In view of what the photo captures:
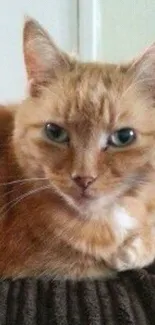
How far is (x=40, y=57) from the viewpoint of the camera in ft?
3.49

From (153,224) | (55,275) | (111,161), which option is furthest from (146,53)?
(55,275)

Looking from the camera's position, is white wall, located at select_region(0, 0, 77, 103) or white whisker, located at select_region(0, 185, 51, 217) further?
white wall, located at select_region(0, 0, 77, 103)

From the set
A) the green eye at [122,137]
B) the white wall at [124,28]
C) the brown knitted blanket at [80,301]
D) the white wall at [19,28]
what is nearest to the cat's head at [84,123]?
the green eye at [122,137]

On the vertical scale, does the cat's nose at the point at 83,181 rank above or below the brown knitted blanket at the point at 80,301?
above

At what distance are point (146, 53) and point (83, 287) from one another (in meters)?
0.43

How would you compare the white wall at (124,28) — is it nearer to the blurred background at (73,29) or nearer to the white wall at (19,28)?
the blurred background at (73,29)

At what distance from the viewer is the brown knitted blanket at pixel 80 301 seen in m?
0.90

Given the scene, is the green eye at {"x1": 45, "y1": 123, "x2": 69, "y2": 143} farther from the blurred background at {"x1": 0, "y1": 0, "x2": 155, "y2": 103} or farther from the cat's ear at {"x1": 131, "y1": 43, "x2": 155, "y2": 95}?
the blurred background at {"x1": 0, "y1": 0, "x2": 155, "y2": 103}

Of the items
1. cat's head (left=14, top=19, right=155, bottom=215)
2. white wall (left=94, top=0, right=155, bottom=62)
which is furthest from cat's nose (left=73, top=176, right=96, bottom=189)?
white wall (left=94, top=0, right=155, bottom=62)

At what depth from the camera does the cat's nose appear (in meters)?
0.95

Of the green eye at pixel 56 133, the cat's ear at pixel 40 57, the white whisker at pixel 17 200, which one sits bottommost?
the white whisker at pixel 17 200

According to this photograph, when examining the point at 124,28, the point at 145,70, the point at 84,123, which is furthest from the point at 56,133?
the point at 124,28

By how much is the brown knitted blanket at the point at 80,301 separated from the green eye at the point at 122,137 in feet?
0.82

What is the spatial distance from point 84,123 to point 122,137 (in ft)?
0.23
